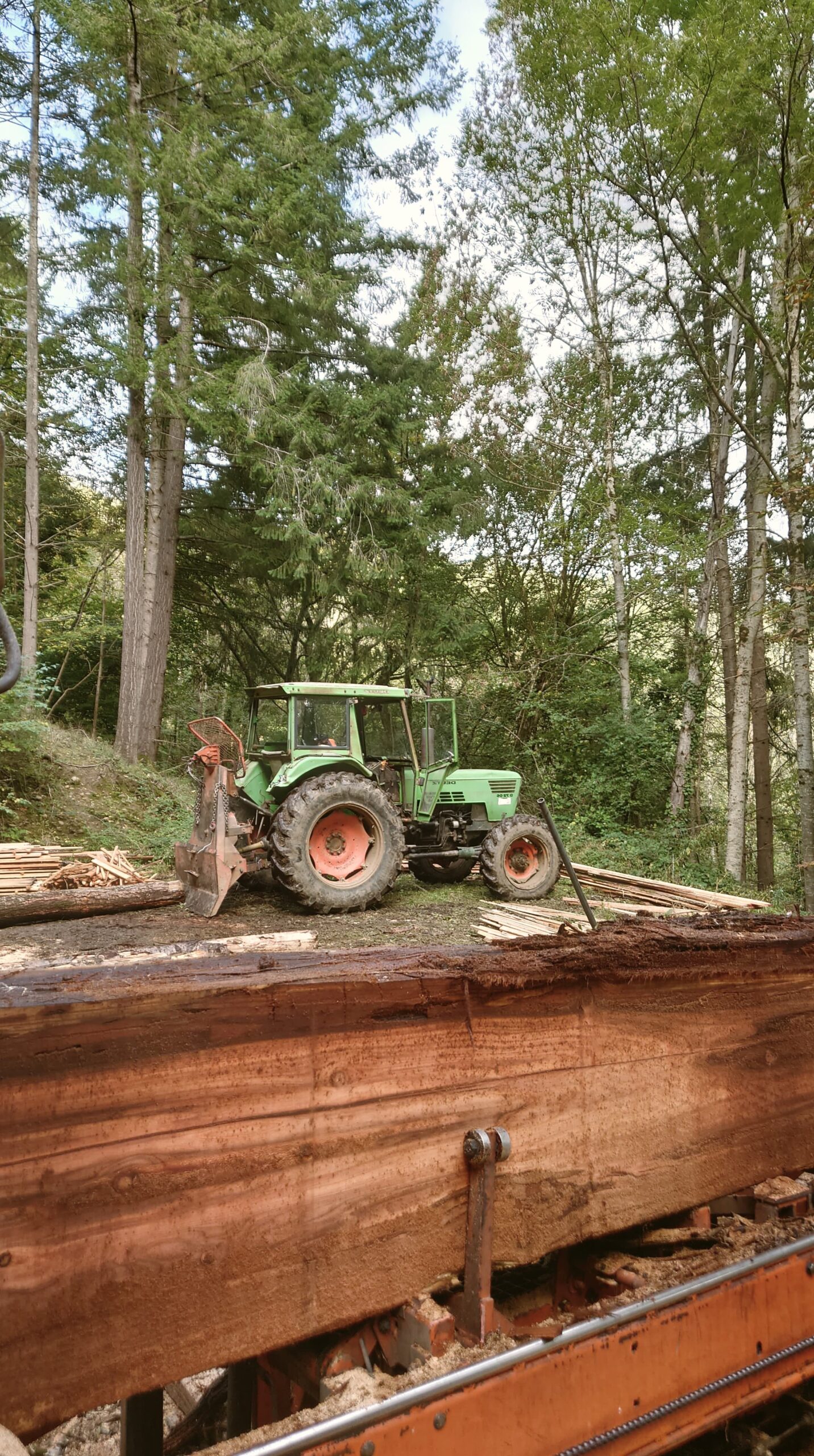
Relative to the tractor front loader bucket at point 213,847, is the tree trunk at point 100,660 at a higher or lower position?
higher

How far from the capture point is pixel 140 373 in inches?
497

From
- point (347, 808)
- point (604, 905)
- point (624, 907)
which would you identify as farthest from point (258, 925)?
point (624, 907)

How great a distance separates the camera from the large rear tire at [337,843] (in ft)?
25.4

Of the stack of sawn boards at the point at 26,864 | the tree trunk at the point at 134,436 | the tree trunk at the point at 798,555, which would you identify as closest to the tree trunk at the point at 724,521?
the tree trunk at the point at 798,555

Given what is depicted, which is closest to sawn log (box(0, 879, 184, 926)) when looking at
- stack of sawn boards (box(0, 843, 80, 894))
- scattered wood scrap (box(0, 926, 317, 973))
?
stack of sawn boards (box(0, 843, 80, 894))

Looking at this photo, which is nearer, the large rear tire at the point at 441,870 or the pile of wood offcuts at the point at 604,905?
the pile of wood offcuts at the point at 604,905

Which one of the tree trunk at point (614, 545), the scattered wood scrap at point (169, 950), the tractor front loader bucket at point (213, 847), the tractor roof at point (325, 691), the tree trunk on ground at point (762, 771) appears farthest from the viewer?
the tree trunk at point (614, 545)

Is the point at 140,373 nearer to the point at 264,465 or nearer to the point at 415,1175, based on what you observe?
the point at 264,465

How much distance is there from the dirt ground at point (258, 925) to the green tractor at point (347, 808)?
30cm

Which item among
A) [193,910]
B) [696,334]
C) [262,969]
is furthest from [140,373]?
[262,969]

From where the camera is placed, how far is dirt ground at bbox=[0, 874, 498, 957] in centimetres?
661

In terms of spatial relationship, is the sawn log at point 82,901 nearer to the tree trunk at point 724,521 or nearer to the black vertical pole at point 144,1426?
the black vertical pole at point 144,1426

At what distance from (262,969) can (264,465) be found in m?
13.3

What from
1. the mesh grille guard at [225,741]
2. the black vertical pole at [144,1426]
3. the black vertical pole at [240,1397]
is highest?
the mesh grille guard at [225,741]
